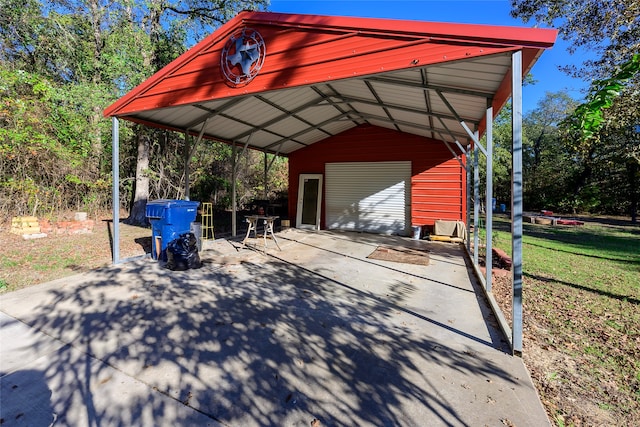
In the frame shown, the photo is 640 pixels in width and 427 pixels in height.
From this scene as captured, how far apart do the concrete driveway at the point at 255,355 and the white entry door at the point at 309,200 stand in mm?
5782

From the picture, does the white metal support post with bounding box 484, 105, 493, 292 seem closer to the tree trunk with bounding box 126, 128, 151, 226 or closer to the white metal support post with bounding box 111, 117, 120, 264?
the white metal support post with bounding box 111, 117, 120, 264

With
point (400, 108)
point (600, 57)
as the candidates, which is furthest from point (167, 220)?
point (600, 57)

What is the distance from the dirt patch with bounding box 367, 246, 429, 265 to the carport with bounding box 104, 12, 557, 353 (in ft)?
4.48

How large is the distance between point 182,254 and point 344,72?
149 inches

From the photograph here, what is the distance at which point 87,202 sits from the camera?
9156 mm

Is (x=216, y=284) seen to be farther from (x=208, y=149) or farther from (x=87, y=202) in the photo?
(x=208, y=149)

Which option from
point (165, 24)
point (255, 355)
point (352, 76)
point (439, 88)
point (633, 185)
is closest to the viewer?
point (255, 355)

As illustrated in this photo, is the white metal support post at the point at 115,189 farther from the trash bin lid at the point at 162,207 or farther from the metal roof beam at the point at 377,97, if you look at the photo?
the metal roof beam at the point at 377,97

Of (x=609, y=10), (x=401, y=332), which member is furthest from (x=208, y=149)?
(x=609, y=10)

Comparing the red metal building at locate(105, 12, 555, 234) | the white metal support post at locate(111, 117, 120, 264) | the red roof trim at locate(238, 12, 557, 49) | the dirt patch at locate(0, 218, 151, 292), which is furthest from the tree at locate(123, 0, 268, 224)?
the red roof trim at locate(238, 12, 557, 49)

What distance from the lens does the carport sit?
8.29 feet

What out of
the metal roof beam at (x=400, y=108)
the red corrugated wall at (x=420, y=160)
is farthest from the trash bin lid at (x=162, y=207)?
the red corrugated wall at (x=420, y=160)

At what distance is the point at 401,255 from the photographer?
20.6 ft

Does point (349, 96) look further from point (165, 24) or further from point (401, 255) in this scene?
point (165, 24)
